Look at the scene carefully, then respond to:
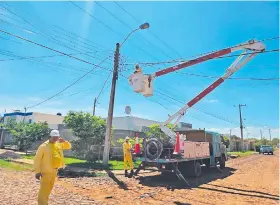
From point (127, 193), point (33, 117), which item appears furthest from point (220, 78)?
point (33, 117)

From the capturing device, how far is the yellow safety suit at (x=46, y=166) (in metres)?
5.60

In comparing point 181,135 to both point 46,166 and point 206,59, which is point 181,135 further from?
point 46,166

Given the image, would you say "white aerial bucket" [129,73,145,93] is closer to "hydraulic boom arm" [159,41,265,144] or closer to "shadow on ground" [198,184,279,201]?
"hydraulic boom arm" [159,41,265,144]

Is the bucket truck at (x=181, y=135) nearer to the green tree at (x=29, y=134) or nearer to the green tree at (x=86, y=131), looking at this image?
the green tree at (x=86, y=131)

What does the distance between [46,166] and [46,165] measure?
25mm

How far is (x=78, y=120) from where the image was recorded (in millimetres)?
19516

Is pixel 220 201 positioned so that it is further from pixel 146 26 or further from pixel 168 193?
pixel 146 26

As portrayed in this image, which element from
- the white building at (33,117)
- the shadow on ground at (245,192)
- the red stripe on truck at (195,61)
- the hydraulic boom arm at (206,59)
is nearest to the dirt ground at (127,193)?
the shadow on ground at (245,192)

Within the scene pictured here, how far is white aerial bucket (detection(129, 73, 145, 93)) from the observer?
10816 millimetres

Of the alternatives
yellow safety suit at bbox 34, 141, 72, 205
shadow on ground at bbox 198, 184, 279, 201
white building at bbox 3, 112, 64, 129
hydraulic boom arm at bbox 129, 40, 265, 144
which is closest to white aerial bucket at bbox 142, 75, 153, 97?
hydraulic boom arm at bbox 129, 40, 265, 144

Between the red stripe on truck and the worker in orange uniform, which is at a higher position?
the red stripe on truck

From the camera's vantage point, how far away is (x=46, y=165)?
5.75 metres

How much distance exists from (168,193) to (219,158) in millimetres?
10093

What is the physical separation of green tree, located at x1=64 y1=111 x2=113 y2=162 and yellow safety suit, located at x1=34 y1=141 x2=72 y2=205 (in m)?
13.4
